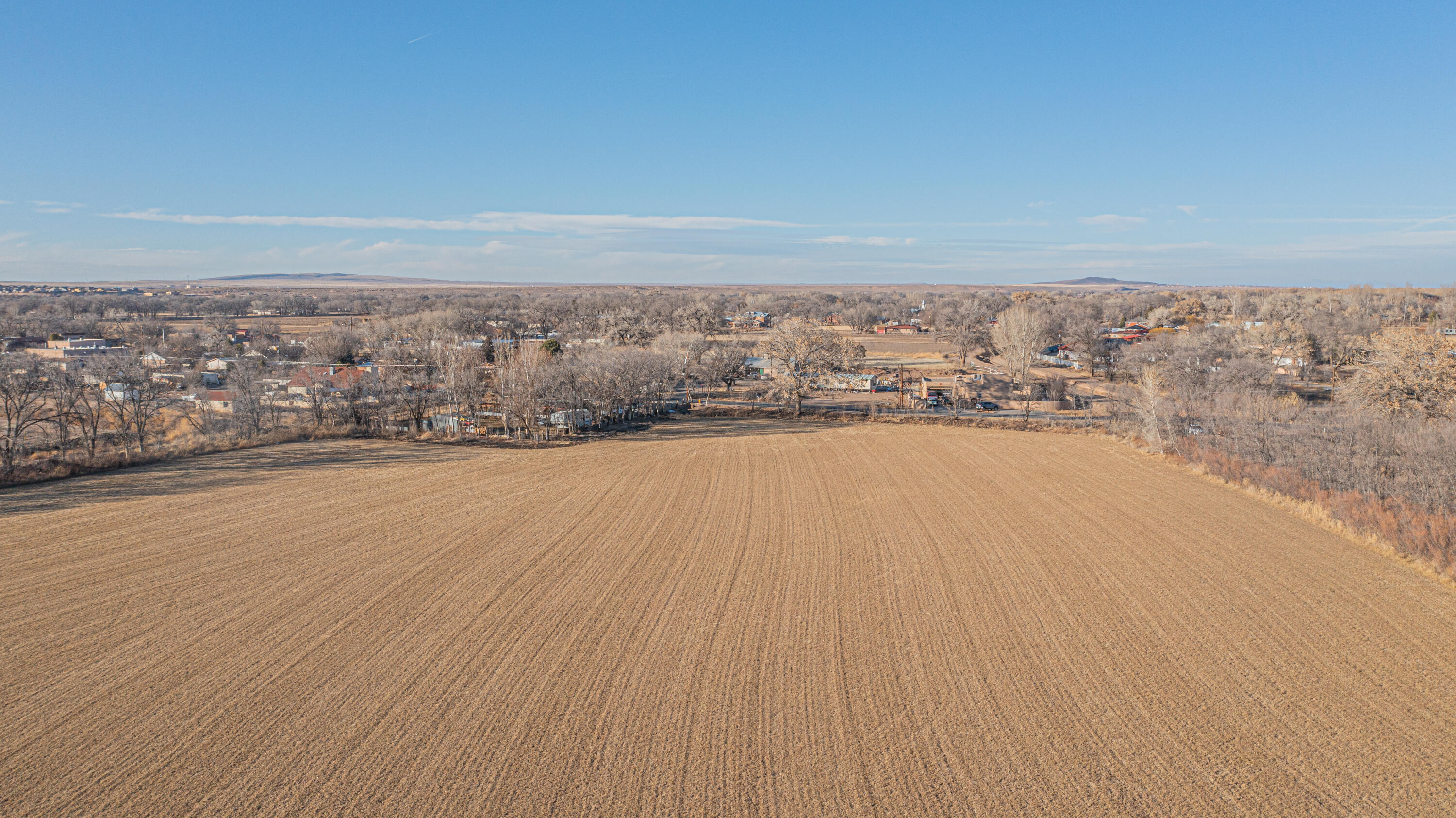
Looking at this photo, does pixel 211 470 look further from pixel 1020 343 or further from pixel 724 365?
pixel 1020 343

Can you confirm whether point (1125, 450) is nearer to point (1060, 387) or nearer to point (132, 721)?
point (1060, 387)

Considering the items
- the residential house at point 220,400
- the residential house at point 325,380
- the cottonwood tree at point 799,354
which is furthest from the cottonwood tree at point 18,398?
the cottonwood tree at point 799,354

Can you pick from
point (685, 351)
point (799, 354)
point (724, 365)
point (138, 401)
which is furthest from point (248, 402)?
point (799, 354)

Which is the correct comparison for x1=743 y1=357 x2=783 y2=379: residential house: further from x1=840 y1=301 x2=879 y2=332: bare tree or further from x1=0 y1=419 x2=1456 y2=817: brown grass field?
x1=840 y1=301 x2=879 y2=332: bare tree

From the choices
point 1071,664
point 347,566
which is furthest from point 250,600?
point 1071,664

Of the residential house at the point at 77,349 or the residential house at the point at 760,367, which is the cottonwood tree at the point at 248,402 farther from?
the residential house at the point at 760,367

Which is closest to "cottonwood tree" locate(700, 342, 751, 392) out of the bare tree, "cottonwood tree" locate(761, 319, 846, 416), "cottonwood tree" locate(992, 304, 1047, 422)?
"cottonwood tree" locate(761, 319, 846, 416)
